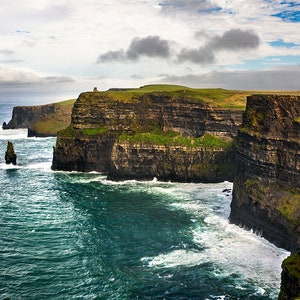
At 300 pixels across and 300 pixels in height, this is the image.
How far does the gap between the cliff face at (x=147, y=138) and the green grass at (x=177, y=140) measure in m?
0.27

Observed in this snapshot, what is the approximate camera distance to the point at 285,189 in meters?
61.4

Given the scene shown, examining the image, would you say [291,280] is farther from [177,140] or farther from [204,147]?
[177,140]

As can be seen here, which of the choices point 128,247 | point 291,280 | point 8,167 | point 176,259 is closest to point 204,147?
point 128,247

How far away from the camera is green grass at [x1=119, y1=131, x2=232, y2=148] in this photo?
111m

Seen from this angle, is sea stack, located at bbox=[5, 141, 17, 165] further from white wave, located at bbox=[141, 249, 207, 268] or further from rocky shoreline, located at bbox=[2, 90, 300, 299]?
white wave, located at bbox=[141, 249, 207, 268]

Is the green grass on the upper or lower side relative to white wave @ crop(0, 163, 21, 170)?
upper

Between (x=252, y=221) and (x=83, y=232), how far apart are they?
28726 mm

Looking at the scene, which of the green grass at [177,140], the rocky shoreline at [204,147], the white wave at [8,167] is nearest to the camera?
the rocky shoreline at [204,147]

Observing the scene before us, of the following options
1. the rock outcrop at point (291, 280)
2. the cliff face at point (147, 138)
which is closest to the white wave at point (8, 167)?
the cliff face at point (147, 138)

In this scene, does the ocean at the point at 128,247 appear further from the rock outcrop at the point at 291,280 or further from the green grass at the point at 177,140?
the green grass at the point at 177,140

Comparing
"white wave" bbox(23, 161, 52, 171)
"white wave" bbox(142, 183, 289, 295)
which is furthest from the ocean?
"white wave" bbox(23, 161, 52, 171)

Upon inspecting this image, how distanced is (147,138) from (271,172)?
180ft

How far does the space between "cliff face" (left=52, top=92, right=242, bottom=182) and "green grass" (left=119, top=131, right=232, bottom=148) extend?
0.27 metres

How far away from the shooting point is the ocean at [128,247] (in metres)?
48.1
